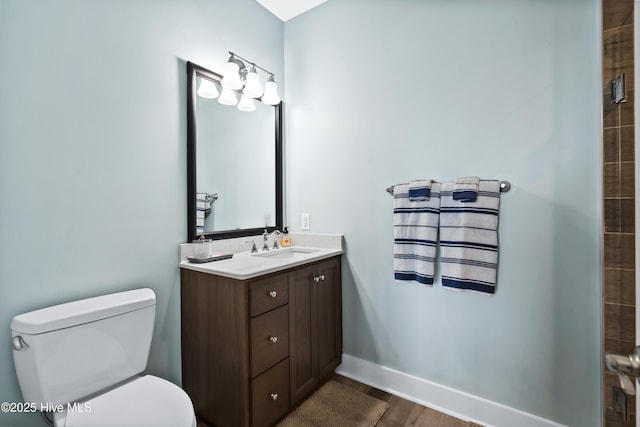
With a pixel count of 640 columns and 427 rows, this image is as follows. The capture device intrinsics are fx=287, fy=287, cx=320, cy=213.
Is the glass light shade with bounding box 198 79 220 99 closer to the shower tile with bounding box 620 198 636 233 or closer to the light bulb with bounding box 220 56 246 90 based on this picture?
the light bulb with bounding box 220 56 246 90

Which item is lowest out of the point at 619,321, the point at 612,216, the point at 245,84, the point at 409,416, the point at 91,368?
the point at 409,416

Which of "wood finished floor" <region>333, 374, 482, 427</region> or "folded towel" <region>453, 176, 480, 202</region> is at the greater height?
"folded towel" <region>453, 176, 480, 202</region>

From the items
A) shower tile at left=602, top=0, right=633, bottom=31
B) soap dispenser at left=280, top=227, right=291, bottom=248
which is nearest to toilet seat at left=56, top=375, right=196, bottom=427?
soap dispenser at left=280, top=227, right=291, bottom=248

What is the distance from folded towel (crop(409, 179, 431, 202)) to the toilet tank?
1.47 meters

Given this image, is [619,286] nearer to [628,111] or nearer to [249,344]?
[628,111]

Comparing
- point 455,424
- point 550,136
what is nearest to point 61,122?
point 550,136

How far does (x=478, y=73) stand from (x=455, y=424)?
76.1 inches

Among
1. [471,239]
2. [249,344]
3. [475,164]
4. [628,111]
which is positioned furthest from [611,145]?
[249,344]

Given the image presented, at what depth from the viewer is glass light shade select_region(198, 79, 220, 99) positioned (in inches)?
69.3

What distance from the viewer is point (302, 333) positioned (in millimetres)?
1727

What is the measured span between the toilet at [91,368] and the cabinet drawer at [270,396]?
40 centimetres

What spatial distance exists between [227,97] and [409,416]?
2.25 metres

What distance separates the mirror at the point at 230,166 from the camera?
67.1 inches

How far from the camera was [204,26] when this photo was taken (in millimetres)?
1789
